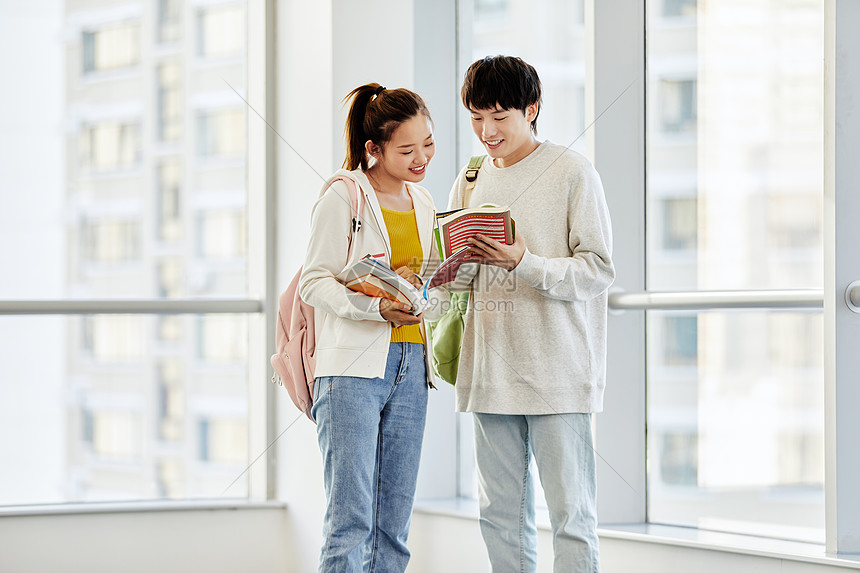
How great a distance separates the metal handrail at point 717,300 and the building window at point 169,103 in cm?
163

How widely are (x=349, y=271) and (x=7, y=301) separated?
145cm

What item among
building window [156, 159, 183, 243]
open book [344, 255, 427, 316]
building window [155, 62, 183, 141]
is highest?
building window [155, 62, 183, 141]

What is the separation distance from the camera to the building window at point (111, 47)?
109 inches

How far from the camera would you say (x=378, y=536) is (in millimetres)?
1815

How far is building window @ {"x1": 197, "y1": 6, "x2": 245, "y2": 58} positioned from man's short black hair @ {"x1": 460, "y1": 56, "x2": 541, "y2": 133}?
54.6 inches

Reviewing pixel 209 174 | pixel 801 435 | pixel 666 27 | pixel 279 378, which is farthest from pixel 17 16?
pixel 801 435

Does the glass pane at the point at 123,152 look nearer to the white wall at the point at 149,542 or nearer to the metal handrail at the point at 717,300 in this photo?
the white wall at the point at 149,542

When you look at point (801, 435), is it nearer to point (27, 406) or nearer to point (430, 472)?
point (430, 472)

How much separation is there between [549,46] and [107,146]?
154cm

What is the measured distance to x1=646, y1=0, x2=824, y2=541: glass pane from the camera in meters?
2.02

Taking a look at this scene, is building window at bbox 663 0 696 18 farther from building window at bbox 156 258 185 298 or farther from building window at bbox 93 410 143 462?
building window at bbox 93 410 143 462

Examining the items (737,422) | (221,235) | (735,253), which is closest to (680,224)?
(735,253)

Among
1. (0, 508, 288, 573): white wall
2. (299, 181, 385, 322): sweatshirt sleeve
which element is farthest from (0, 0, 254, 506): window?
(299, 181, 385, 322): sweatshirt sleeve

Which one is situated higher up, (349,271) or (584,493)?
(349,271)
